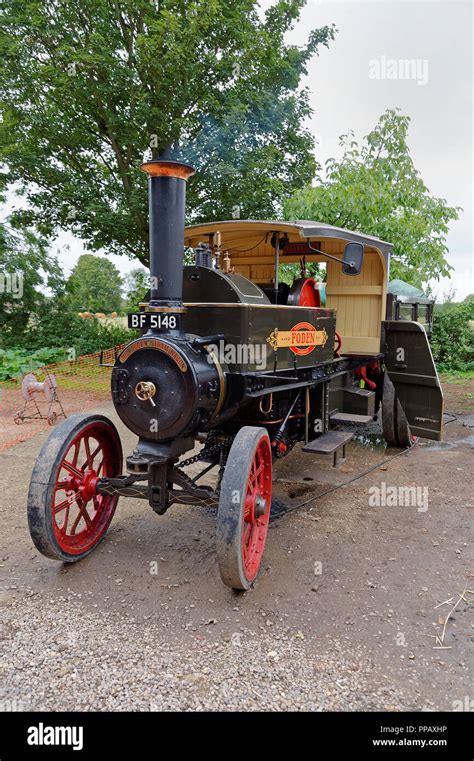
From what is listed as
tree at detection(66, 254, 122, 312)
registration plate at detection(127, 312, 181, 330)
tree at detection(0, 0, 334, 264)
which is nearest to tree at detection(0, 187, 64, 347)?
tree at detection(0, 0, 334, 264)

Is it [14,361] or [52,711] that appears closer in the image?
[52,711]

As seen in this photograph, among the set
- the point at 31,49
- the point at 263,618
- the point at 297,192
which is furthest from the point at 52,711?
the point at 31,49

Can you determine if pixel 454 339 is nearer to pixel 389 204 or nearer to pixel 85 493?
pixel 389 204

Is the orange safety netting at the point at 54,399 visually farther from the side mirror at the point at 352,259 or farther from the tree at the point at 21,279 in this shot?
the side mirror at the point at 352,259

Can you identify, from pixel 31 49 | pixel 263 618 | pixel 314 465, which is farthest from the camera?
pixel 31 49

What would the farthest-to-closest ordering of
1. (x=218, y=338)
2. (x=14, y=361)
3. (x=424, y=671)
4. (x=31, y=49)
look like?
(x=14, y=361)
(x=31, y=49)
(x=218, y=338)
(x=424, y=671)

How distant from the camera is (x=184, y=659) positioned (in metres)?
2.65

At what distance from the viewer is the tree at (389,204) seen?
916 centimetres

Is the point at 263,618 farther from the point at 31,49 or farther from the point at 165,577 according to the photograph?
the point at 31,49

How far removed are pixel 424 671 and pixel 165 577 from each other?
1.64 metres

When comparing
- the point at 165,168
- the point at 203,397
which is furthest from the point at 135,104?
the point at 203,397

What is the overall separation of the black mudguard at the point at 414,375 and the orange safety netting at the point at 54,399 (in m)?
4.03

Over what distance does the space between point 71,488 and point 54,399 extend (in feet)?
17.3

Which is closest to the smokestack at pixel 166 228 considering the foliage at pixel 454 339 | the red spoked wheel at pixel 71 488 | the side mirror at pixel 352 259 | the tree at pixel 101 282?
the red spoked wheel at pixel 71 488
